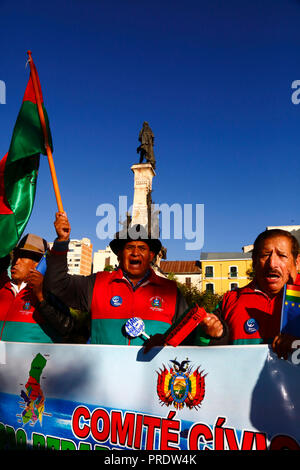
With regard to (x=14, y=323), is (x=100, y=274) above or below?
above

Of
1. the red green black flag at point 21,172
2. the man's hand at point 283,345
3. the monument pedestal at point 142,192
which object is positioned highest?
the monument pedestal at point 142,192

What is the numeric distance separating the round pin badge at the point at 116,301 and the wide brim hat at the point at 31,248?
3.88 feet

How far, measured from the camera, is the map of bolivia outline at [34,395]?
245 centimetres

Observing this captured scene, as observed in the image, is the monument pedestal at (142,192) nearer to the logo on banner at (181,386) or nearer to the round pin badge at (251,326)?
the round pin badge at (251,326)

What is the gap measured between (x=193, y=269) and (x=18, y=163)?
4449cm

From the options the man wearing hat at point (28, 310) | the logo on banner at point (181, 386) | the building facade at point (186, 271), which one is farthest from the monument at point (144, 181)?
the building facade at point (186, 271)

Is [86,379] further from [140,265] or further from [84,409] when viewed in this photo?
[140,265]

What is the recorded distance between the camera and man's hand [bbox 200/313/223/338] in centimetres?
222

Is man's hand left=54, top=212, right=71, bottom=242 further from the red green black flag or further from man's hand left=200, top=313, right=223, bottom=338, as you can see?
man's hand left=200, top=313, right=223, bottom=338

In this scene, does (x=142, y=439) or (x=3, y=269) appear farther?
(x=3, y=269)

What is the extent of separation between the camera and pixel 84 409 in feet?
7.52

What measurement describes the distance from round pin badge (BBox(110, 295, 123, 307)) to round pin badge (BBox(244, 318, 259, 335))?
1141mm
